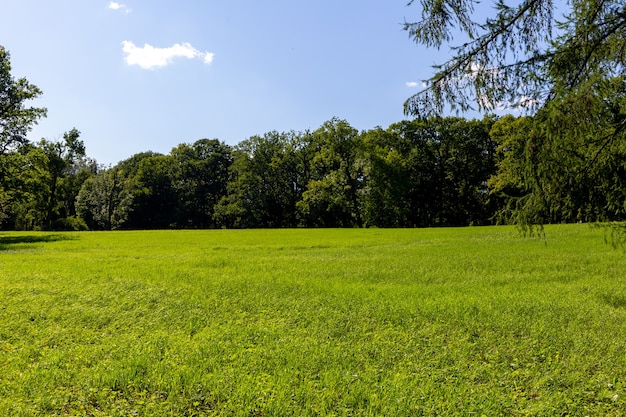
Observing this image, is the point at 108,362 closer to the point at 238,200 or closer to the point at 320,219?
the point at 320,219

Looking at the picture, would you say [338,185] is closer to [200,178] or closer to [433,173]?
[433,173]

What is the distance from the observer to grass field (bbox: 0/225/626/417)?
4.76 meters

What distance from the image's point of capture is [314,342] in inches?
263

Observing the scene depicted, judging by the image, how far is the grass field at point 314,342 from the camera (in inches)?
187

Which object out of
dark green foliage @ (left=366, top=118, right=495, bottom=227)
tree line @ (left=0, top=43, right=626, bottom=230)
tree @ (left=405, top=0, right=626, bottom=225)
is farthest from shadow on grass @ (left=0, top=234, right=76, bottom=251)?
dark green foliage @ (left=366, top=118, right=495, bottom=227)

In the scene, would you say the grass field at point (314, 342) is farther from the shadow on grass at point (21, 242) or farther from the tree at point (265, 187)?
the tree at point (265, 187)

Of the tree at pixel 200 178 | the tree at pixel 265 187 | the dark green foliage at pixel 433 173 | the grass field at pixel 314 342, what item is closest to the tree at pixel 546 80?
the grass field at pixel 314 342

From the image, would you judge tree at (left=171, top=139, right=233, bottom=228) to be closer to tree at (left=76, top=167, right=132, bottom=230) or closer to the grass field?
tree at (left=76, top=167, right=132, bottom=230)

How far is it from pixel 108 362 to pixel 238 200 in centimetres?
5752

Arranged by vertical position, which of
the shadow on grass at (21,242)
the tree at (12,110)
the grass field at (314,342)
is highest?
the tree at (12,110)

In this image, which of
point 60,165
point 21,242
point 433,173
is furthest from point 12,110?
point 433,173

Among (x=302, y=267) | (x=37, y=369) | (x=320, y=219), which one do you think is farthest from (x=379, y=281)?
(x=320, y=219)

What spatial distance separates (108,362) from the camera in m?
5.82

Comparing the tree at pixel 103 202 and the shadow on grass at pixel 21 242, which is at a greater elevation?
the tree at pixel 103 202
